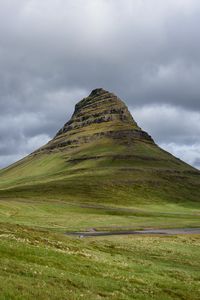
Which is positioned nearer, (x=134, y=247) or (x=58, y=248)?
(x=58, y=248)

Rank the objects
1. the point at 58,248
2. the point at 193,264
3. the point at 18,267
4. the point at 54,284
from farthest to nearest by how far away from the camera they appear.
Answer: the point at 193,264, the point at 58,248, the point at 18,267, the point at 54,284

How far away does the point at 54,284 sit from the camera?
2706 centimetres

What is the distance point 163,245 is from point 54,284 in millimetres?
42863

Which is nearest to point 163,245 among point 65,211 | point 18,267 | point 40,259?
point 40,259

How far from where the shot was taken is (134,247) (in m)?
63.9

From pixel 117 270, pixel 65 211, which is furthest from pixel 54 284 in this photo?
pixel 65 211

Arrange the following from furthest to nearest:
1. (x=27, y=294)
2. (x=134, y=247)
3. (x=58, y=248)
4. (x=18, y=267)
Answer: (x=134, y=247)
(x=58, y=248)
(x=18, y=267)
(x=27, y=294)

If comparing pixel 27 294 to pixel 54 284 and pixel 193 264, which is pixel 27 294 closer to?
pixel 54 284

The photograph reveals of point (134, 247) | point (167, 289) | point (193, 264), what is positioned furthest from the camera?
point (134, 247)

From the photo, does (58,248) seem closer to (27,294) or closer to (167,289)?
(167,289)


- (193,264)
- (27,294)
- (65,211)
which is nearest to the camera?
(27,294)

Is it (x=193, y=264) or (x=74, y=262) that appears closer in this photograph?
(x=74, y=262)

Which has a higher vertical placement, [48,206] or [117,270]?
[48,206]

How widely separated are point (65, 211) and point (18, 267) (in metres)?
137
